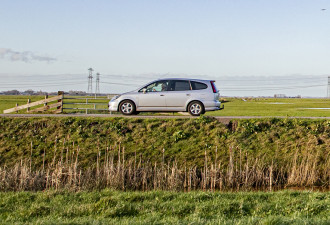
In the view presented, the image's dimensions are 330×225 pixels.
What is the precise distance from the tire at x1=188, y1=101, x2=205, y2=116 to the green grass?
9.26 metres

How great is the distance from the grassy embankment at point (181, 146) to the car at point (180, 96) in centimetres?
102

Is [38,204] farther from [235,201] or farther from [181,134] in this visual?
[181,134]

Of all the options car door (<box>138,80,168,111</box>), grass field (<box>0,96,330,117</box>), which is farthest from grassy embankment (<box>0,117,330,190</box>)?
grass field (<box>0,96,330,117</box>)

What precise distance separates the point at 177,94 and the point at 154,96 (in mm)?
1128

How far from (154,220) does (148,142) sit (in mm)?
9667

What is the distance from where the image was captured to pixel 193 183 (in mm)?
13930

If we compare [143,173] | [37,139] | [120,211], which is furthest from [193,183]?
[37,139]

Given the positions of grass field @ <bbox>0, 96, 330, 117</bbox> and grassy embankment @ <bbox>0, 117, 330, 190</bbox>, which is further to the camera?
grass field @ <bbox>0, 96, 330, 117</bbox>

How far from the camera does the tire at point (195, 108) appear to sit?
19969mm

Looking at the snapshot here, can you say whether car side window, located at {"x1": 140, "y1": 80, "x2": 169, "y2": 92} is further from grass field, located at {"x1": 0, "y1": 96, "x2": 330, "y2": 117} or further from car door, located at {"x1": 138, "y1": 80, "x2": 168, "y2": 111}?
grass field, located at {"x1": 0, "y1": 96, "x2": 330, "y2": 117}

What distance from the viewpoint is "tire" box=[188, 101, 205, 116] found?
786 inches

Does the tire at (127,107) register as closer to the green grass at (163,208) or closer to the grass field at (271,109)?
the grass field at (271,109)

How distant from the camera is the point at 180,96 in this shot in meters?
19.7

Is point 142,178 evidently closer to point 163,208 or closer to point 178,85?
point 163,208
